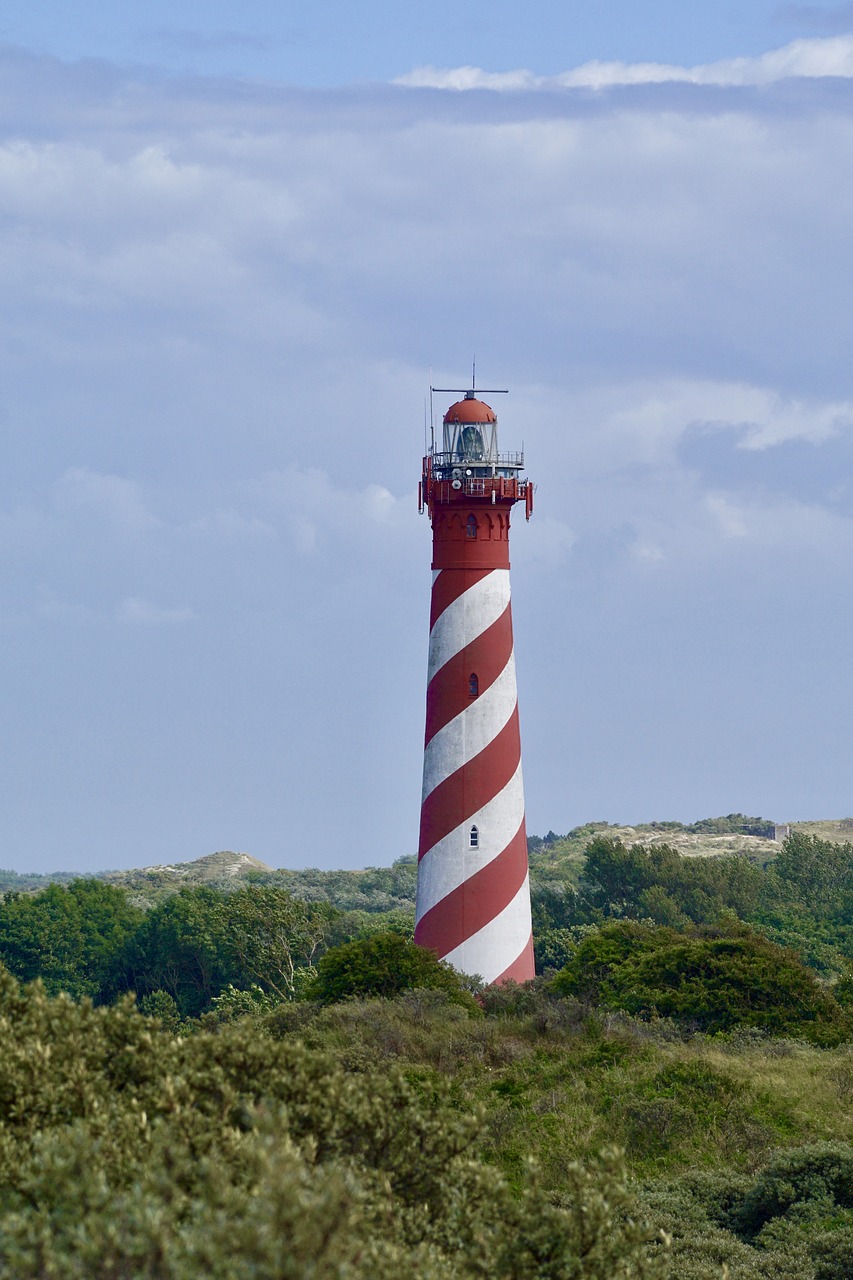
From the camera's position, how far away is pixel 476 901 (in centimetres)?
4028

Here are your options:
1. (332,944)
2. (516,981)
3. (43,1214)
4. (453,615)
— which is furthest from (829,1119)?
→ (332,944)

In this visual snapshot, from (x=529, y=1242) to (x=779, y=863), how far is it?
81229 mm

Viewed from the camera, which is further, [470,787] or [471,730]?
[471,730]

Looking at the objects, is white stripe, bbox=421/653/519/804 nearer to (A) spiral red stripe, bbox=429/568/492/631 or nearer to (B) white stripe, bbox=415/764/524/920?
(B) white stripe, bbox=415/764/524/920

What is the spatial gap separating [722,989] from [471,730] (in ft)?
28.1

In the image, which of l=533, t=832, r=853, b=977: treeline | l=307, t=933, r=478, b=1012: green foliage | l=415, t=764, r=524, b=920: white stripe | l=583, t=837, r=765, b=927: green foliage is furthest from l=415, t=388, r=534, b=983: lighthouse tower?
l=583, t=837, r=765, b=927: green foliage

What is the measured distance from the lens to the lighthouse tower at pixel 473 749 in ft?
132

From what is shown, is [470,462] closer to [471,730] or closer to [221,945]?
[471,730]

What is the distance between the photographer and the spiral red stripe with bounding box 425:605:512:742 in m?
40.6

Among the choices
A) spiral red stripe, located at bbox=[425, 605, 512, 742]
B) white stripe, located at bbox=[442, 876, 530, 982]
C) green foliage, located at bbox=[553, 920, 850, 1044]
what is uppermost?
spiral red stripe, located at bbox=[425, 605, 512, 742]

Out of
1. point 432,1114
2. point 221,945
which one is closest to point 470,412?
point 432,1114

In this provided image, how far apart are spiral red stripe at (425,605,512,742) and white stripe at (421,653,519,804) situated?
0.16 meters

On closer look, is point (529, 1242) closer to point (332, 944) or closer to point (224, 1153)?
point (224, 1153)

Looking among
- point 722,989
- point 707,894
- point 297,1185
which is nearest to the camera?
point 297,1185
